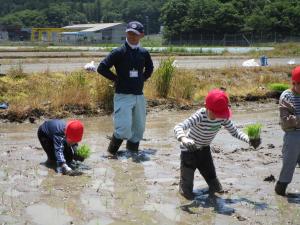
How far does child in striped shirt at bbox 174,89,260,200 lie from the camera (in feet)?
17.6

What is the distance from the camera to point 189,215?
5.25 meters

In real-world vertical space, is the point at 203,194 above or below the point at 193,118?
below

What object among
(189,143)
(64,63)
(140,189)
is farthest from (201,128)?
(64,63)

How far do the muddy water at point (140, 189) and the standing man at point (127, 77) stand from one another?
16.6 inches

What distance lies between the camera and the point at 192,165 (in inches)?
233

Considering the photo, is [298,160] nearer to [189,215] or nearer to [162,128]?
[189,215]

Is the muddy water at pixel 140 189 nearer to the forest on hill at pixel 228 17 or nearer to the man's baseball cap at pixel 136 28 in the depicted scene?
the man's baseball cap at pixel 136 28

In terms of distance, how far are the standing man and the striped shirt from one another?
2.23 meters

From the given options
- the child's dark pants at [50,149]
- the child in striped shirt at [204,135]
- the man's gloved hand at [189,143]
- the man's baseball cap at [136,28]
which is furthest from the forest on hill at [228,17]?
the man's gloved hand at [189,143]

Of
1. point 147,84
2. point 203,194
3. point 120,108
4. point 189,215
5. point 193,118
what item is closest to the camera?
point 189,215

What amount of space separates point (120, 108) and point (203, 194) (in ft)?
8.01

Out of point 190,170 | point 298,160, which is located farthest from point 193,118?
point 298,160

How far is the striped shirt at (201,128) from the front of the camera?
5.59 m

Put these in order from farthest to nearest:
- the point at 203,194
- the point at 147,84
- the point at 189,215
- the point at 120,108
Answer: the point at 147,84 < the point at 120,108 < the point at 203,194 < the point at 189,215
